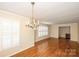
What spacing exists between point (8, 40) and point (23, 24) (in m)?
1.83

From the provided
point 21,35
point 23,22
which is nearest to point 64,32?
point 23,22

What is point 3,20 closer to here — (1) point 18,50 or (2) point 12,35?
(2) point 12,35

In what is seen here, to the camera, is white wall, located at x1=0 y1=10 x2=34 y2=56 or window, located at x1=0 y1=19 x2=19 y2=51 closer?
window, located at x1=0 y1=19 x2=19 y2=51

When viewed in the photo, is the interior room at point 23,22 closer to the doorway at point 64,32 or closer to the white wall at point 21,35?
the white wall at point 21,35

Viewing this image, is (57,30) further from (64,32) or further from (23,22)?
(23,22)

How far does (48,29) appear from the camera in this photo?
14.9 metres

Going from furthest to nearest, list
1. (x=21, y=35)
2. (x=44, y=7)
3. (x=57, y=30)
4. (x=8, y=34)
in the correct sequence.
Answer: (x=57, y=30), (x=21, y=35), (x=8, y=34), (x=44, y=7)

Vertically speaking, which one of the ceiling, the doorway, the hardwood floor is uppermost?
the ceiling

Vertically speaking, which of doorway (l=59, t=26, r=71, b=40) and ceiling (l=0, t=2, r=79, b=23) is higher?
ceiling (l=0, t=2, r=79, b=23)

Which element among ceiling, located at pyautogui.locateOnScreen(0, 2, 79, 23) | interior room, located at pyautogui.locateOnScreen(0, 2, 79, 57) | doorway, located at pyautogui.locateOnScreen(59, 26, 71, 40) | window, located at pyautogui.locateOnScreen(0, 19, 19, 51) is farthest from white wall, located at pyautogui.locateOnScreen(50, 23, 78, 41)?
window, located at pyautogui.locateOnScreen(0, 19, 19, 51)

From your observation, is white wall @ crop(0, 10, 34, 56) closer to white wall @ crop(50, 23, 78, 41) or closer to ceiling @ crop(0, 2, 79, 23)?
ceiling @ crop(0, 2, 79, 23)

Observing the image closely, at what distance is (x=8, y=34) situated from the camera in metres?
4.85

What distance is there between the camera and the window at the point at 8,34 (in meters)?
4.42

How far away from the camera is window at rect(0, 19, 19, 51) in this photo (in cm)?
442
